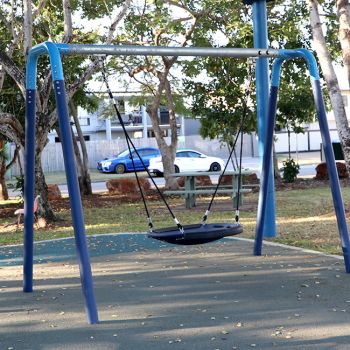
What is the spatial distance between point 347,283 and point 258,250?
1.99 m

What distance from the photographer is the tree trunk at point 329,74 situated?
39.1 feet

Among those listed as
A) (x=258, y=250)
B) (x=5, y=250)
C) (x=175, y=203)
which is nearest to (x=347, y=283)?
(x=258, y=250)

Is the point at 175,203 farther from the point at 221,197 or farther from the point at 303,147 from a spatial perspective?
the point at 303,147

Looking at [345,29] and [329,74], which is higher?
[345,29]

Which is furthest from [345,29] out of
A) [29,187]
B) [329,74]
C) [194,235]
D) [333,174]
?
[29,187]

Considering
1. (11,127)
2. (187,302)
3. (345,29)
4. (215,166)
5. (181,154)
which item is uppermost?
(345,29)

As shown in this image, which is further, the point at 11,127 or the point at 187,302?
the point at 11,127

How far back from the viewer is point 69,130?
6.11 metres

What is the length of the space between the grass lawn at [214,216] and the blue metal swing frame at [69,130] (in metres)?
1.66

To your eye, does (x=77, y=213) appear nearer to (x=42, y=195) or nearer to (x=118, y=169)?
(x=42, y=195)

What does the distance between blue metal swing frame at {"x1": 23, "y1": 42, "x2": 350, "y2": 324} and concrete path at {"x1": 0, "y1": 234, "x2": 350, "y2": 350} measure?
346 mm

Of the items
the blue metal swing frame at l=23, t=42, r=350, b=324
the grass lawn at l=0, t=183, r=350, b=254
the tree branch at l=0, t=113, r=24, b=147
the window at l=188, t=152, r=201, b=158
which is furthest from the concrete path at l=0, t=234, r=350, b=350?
the window at l=188, t=152, r=201, b=158

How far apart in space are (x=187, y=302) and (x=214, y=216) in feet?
25.4

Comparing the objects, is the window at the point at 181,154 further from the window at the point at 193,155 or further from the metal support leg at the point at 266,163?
the metal support leg at the point at 266,163
